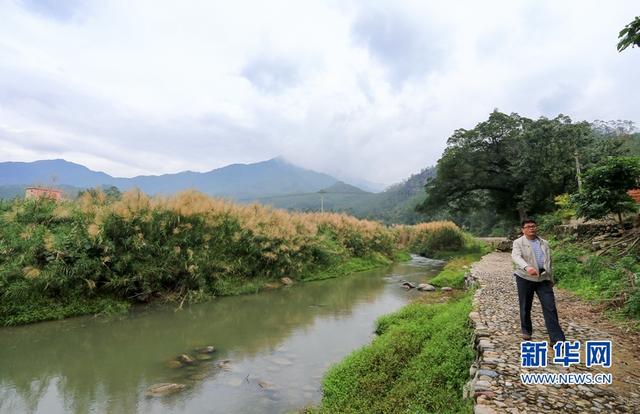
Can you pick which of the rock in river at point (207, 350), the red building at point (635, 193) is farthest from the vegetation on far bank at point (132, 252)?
the red building at point (635, 193)

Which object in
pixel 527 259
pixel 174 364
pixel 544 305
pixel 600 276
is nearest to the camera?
pixel 544 305

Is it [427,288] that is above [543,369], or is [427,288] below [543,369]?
below

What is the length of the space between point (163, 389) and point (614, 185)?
10.4 m

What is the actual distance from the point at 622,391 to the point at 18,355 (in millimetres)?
8939

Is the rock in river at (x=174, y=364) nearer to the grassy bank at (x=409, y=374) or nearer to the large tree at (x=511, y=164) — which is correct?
the grassy bank at (x=409, y=374)

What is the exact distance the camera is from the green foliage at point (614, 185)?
28.5 ft

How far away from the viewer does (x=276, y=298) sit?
39.3 ft

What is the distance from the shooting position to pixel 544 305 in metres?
4.37

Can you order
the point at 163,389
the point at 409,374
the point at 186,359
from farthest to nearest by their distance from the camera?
the point at 186,359
the point at 163,389
the point at 409,374

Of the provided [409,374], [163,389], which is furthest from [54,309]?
[409,374]

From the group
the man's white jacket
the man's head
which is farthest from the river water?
the man's head

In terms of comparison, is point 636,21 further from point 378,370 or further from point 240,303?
point 240,303

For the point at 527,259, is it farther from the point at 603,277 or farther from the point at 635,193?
the point at 635,193

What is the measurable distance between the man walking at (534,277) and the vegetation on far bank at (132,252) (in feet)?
29.3
